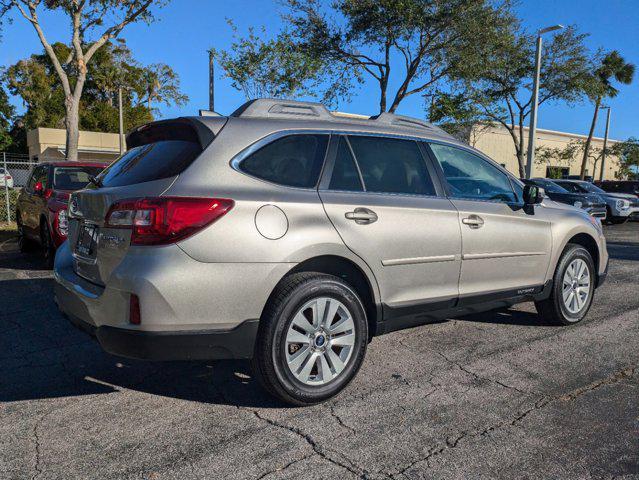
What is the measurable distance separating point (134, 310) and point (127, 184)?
0.80m

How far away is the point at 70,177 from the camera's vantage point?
841cm

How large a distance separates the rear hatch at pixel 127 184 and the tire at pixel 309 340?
896 mm

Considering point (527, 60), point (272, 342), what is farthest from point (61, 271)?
point (527, 60)

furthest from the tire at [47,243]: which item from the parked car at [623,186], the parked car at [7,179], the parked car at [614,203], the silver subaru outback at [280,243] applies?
the parked car at [623,186]

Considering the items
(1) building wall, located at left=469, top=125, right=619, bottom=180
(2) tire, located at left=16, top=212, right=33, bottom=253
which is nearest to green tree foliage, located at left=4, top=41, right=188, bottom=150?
(1) building wall, located at left=469, top=125, right=619, bottom=180

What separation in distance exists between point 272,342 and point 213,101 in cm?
1852

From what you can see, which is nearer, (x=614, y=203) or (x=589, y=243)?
(x=589, y=243)

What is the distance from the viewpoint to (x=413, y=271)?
12.6ft

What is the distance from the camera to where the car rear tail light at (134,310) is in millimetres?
2928

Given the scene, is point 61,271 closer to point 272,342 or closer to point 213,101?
point 272,342

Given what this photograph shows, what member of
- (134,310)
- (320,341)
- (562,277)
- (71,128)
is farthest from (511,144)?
(134,310)

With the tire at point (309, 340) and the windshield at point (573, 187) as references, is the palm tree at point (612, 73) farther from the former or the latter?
the tire at point (309, 340)

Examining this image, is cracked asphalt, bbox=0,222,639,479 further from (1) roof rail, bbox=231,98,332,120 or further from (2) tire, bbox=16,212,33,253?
(2) tire, bbox=16,212,33,253

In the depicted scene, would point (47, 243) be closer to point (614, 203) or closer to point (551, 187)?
point (551, 187)
